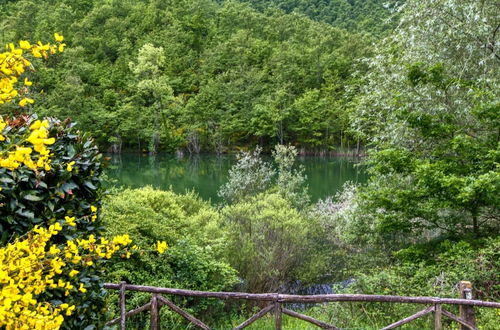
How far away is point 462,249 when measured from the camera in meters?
6.93

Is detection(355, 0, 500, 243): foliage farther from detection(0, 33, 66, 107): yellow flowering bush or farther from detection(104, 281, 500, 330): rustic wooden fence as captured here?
detection(0, 33, 66, 107): yellow flowering bush

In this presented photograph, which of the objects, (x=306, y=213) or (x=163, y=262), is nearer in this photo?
(x=163, y=262)

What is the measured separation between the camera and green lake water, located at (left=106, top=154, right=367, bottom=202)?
29344 mm

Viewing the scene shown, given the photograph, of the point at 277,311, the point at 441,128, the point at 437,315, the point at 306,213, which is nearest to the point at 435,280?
the point at 437,315

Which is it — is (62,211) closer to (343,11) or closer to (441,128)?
(441,128)

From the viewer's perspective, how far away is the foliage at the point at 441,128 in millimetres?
7180

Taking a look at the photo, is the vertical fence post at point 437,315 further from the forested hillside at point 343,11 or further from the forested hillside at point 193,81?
the forested hillside at point 343,11

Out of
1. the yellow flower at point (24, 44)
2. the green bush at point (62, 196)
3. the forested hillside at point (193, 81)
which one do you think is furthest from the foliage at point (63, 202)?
the forested hillside at point (193, 81)

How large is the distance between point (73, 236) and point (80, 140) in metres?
0.86

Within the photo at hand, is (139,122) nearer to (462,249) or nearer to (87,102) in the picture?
(87,102)

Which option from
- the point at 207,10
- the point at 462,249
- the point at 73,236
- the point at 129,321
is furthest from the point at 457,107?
the point at 207,10

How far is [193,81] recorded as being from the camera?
58.5 meters

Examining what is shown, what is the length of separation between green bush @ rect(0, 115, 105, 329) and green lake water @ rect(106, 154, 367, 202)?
19821mm

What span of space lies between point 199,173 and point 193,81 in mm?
24891
